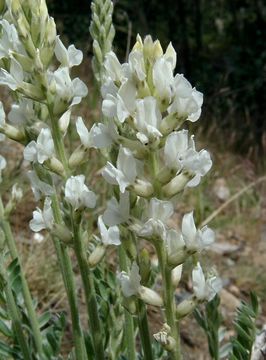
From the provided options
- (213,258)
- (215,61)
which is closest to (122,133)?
(213,258)

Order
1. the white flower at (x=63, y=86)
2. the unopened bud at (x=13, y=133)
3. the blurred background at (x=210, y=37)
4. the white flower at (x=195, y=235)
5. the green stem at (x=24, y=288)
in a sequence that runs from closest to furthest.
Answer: the white flower at (x=195, y=235), the white flower at (x=63, y=86), the unopened bud at (x=13, y=133), the green stem at (x=24, y=288), the blurred background at (x=210, y=37)

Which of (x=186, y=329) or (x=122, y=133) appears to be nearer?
(x=122, y=133)

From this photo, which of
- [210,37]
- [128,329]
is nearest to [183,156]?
[128,329]

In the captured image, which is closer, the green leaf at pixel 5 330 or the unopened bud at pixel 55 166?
the unopened bud at pixel 55 166

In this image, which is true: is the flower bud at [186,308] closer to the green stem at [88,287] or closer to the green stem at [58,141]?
the green stem at [88,287]

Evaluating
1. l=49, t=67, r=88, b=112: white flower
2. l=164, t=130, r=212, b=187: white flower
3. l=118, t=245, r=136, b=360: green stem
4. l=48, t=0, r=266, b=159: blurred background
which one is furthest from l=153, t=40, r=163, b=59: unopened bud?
l=48, t=0, r=266, b=159: blurred background

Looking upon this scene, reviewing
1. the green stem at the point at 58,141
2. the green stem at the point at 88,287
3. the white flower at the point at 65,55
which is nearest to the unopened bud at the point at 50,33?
the white flower at the point at 65,55

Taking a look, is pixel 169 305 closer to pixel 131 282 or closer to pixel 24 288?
pixel 131 282

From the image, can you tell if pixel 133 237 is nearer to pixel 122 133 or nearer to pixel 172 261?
pixel 172 261
